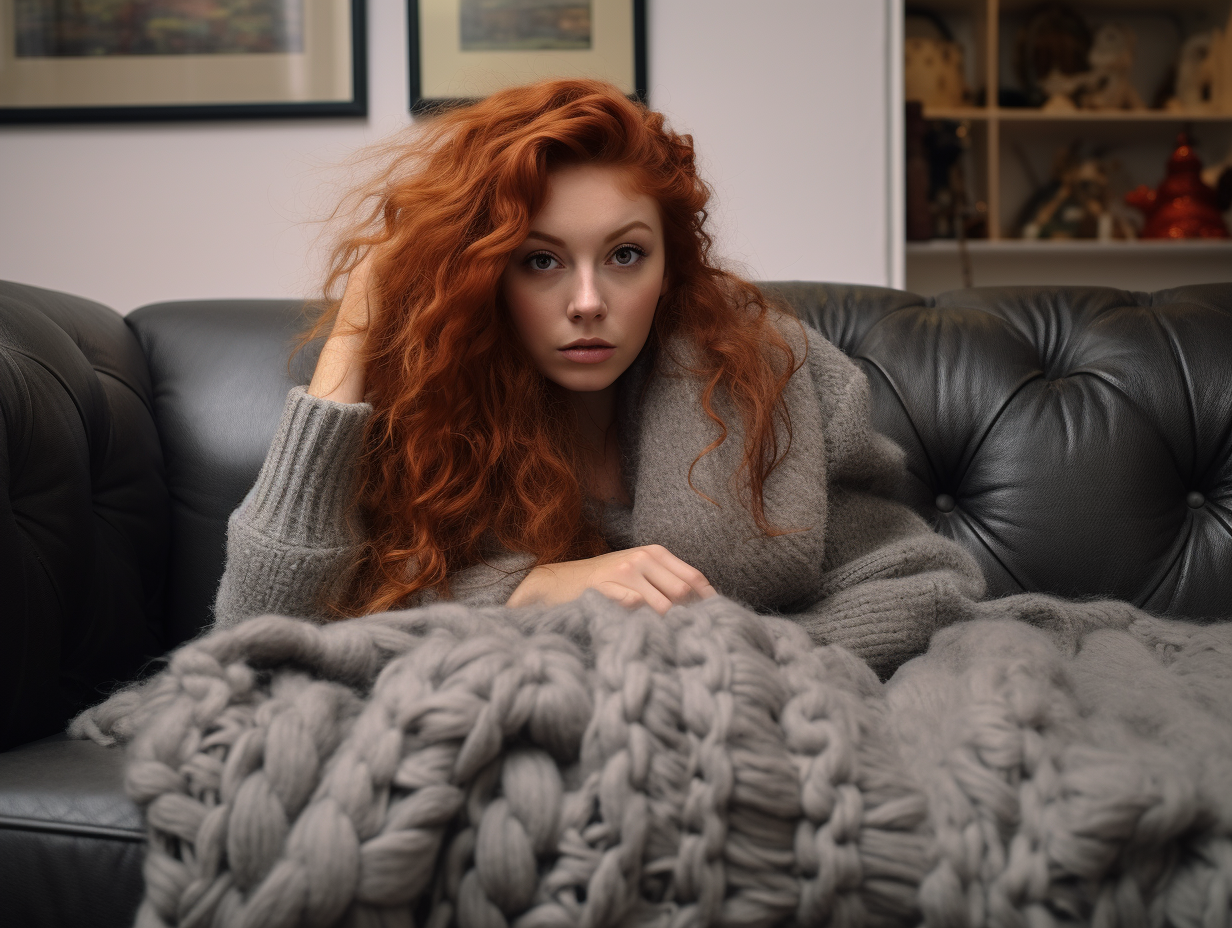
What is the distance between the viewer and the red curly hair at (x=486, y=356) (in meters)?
0.85

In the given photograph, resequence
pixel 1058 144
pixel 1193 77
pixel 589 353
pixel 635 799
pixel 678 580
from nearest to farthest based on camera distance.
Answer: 1. pixel 635 799
2. pixel 678 580
3. pixel 589 353
4. pixel 1193 77
5. pixel 1058 144

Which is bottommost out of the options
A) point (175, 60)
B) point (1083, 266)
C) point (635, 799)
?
point (635, 799)

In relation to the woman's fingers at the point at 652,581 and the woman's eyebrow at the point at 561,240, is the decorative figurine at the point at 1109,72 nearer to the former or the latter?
the woman's eyebrow at the point at 561,240

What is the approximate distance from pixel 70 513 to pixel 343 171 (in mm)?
973

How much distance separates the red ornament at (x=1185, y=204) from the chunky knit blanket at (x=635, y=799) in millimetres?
2119

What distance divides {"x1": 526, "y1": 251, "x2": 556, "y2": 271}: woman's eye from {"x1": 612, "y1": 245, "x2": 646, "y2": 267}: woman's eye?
6 centimetres

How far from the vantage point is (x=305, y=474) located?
0.84 meters

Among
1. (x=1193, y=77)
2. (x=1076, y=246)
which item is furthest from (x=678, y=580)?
(x=1193, y=77)

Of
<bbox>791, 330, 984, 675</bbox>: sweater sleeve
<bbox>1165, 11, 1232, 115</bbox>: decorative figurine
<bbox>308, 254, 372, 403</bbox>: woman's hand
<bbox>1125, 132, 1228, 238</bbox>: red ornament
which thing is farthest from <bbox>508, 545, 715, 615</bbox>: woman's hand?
<bbox>1165, 11, 1232, 115</bbox>: decorative figurine

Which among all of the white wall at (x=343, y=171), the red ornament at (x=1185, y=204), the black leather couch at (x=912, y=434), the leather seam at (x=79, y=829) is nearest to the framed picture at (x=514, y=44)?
the white wall at (x=343, y=171)

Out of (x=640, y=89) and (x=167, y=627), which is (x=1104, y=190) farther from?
(x=167, y=627)

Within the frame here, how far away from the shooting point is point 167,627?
1052 millimetres

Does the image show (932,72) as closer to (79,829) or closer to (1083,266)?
(1083,266)

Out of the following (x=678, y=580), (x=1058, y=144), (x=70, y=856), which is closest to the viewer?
(x=70, y=856)
